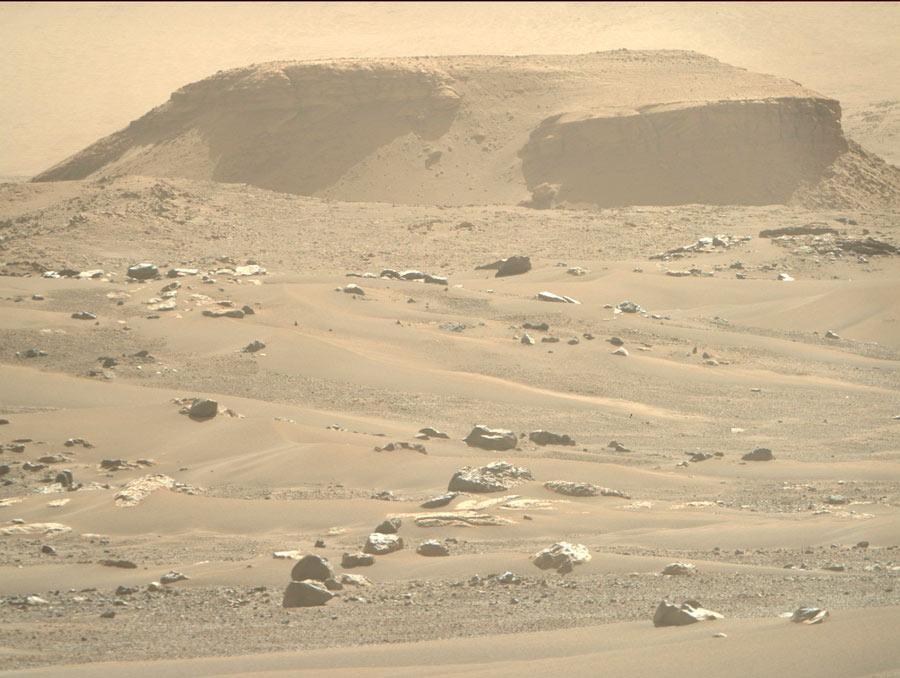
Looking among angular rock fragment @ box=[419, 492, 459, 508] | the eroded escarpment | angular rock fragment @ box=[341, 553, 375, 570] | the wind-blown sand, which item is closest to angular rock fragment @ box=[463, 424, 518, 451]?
the wind-blown sand

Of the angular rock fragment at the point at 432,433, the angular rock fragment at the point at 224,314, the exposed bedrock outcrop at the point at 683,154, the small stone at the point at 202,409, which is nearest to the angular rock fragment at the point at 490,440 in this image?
the angular rock fragment at the point at 432,433

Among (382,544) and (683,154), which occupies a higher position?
(683,154)

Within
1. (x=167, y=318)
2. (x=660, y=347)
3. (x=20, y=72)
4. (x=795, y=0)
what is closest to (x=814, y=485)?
(x=660, y=347)

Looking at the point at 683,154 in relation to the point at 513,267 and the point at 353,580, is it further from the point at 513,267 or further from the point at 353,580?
the point at 353,580

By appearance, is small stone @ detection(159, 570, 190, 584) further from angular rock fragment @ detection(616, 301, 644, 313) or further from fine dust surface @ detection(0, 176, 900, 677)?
angular rock fragment @ detection(616, 301, 644, 313)

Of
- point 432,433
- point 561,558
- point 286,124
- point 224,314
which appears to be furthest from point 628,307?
point 286,124

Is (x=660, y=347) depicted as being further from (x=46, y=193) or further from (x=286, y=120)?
(x=286, y=120)

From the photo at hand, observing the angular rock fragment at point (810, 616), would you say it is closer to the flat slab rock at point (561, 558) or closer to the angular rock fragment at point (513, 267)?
the flat slab rock at point (561, 558)
